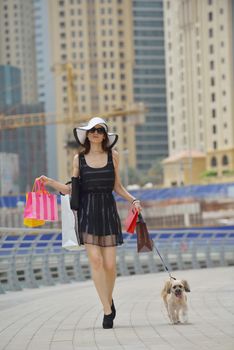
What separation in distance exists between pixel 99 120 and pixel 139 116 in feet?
520

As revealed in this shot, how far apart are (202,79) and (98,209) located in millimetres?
160207

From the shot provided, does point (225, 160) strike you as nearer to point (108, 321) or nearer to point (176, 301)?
point (176, 301)

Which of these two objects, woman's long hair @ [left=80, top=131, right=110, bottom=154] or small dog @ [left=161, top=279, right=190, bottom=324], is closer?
small dog @ [left=161, top=279, right=190, bottom=324]

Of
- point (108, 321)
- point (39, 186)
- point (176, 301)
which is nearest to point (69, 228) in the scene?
point (39, 186)

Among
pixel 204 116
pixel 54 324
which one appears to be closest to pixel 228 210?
pixel 204 116

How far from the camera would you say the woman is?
10461 mm

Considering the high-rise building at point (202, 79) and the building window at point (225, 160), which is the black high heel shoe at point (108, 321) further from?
the building window at point (225, 160)

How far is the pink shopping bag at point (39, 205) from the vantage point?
11.2 m

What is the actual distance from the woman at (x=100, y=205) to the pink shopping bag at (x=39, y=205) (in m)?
0.73

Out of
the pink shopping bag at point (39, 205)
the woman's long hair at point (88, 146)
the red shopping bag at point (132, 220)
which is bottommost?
the red shopping bag at point (132, 220)

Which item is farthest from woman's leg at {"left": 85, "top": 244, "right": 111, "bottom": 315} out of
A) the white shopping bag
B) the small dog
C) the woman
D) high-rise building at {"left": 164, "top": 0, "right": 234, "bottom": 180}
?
high-rise building at {"left": 164, "top": 0, "right": 234, "bottom": 180}

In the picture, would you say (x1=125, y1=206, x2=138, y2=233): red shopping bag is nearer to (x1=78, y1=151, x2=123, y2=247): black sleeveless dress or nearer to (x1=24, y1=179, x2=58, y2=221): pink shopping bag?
(x1=78, y1=151, x2=123, y2=247): black sleeveless dress

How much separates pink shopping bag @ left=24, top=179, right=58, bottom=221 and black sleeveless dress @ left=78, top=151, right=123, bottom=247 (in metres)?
0.74

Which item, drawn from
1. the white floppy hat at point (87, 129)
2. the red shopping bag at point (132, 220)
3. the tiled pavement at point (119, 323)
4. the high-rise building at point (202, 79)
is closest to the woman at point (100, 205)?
the white floppy hat at point (87, 129)
